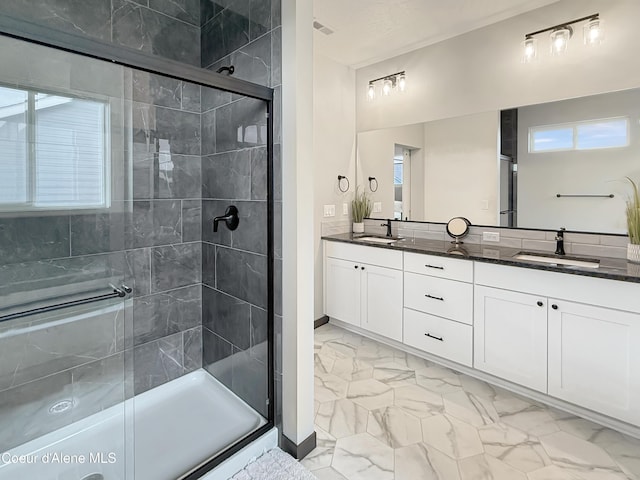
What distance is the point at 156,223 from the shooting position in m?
2.23

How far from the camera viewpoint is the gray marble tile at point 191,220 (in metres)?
2.36

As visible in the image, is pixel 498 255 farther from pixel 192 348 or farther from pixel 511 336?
pixel 192 348

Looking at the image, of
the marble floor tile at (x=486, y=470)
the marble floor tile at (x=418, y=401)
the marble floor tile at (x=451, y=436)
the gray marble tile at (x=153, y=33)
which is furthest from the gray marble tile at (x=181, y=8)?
the marble floor tile at (x=486, y=470)

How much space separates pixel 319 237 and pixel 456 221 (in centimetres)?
128

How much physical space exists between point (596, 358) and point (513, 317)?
1.47ft

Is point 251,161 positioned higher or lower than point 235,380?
higher

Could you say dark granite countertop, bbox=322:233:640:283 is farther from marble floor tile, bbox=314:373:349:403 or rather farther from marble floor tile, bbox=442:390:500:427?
marble floor tile, bbox=314:373:349:403

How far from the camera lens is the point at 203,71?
1501 mm

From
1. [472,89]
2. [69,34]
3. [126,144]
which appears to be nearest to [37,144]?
[126,144]

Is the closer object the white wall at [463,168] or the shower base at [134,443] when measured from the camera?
the shower base at [134,443]

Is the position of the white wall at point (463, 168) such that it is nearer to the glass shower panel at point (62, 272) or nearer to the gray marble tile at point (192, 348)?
the gray marble tile at point (192, 348)

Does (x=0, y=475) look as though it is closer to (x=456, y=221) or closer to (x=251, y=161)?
(x=251, y=161)

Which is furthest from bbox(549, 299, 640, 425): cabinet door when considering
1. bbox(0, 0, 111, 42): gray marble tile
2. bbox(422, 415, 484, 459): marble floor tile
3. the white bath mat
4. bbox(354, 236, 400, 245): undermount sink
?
bbox(0, 0, 111, 42): gray marble tile

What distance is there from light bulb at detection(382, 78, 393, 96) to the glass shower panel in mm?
2450
